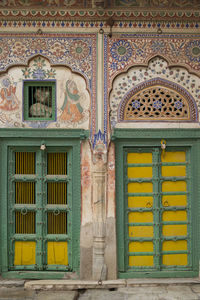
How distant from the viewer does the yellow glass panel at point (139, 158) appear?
5352 millimetres

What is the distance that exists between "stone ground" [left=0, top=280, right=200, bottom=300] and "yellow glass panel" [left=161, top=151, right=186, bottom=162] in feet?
6.11

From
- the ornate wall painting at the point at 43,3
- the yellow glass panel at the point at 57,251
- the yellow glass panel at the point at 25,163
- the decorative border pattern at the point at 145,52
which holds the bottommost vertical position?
the yellow glass panel at the point at 57,251

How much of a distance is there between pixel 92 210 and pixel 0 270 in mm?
1720

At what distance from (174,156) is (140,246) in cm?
150

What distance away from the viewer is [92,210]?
525 centimetres

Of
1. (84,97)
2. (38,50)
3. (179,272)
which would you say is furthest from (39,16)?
(179,272)

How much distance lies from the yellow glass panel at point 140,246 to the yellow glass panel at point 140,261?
0.35ft

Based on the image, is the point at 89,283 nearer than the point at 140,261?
Yes

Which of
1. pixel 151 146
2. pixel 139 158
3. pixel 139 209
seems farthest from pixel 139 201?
pixel 151 146

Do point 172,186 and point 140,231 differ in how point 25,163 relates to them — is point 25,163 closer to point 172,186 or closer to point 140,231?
point 140,231

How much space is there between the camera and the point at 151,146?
532cm

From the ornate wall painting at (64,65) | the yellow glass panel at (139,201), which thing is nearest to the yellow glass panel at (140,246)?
the yellow glass panel at (139,201)

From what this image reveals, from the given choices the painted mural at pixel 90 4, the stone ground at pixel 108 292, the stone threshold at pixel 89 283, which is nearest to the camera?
the stone ground at pixel 108 292

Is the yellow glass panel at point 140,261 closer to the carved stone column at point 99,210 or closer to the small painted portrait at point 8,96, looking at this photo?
the carved stone column at point 99,210
